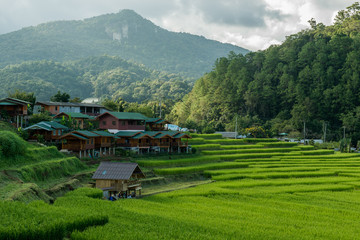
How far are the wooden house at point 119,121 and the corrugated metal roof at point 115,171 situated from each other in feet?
66.0

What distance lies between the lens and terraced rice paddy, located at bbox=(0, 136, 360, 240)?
16817 mm

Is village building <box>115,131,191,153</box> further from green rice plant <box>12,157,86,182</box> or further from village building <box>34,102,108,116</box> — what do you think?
village building <box>34,102,108,116</box>

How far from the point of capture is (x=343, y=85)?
275ft

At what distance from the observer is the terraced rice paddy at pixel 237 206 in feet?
55.2

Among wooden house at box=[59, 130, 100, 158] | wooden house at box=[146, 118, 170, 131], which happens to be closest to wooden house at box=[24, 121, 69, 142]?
wooden house at box=[59, 130, 100, 158]

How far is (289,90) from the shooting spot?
3452 inches

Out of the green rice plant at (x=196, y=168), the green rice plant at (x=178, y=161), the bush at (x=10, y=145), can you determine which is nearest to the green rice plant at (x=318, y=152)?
the green rice plant at (x=196, y=168)

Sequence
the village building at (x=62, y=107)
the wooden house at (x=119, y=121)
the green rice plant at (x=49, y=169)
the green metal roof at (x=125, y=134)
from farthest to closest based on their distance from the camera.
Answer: the village building at (x=62, y=107) → the wooden house at (x=119, y=121) → the green metal roof at (x=125, y=134) → the green rice plant at (x=49, y=169)

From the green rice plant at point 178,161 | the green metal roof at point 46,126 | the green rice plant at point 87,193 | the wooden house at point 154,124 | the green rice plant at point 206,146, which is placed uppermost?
the wooden house at point 154,124

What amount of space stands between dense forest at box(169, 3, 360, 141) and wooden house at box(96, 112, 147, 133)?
26.2 metres

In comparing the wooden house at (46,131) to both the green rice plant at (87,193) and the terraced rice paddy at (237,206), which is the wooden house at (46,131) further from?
the green rice plant at (87,193)

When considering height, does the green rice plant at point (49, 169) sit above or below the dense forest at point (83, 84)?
below

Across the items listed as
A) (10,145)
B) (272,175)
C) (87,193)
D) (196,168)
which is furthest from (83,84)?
(87,193)

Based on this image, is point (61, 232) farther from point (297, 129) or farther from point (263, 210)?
point (297, 129)
